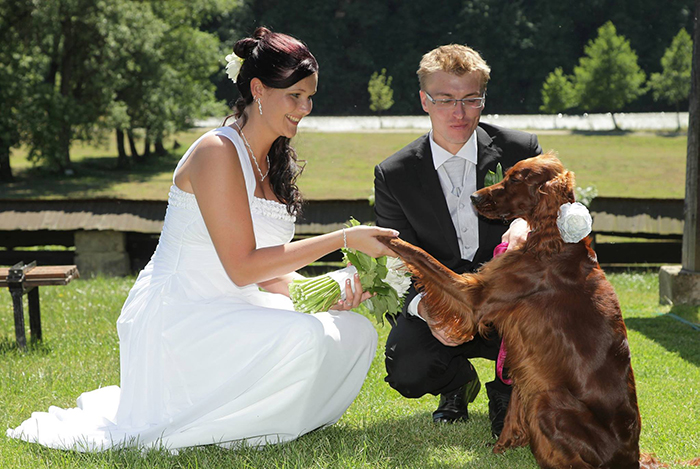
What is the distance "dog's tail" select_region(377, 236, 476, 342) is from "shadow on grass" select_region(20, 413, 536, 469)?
2.34 feet

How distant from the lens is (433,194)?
4.36 m

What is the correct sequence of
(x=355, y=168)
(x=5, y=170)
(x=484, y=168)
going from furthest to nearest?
(x=355, y=168), (x=5, y=170), (x=484, y=168)

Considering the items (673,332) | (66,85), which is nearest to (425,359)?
(673,332)

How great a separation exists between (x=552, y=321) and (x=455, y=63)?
1.69 meters

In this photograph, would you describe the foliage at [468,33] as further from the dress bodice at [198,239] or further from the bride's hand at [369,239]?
the bride's hand at [369,239]

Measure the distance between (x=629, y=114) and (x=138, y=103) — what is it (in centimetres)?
3283

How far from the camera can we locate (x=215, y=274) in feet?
12.8

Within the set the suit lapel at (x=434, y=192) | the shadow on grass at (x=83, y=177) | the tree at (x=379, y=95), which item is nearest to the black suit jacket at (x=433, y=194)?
the suit lapel at (x=434, y=192)

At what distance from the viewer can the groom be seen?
13.9ft

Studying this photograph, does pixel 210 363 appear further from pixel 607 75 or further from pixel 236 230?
pixel 607 75

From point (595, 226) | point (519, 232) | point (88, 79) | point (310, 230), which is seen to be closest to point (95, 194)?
point (88, 79)

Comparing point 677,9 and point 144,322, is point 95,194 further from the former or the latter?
point 677,9

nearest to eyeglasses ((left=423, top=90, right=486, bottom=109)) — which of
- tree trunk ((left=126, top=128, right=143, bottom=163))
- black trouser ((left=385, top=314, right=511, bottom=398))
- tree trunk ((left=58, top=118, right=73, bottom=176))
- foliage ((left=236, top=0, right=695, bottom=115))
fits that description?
black trouser ((left=385, top=314, right=511, bottom=398))

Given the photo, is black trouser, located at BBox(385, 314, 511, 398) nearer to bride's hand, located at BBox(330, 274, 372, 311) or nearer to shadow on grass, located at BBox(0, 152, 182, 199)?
bride's hand, located at BBox(330, 274, 372, 311)
